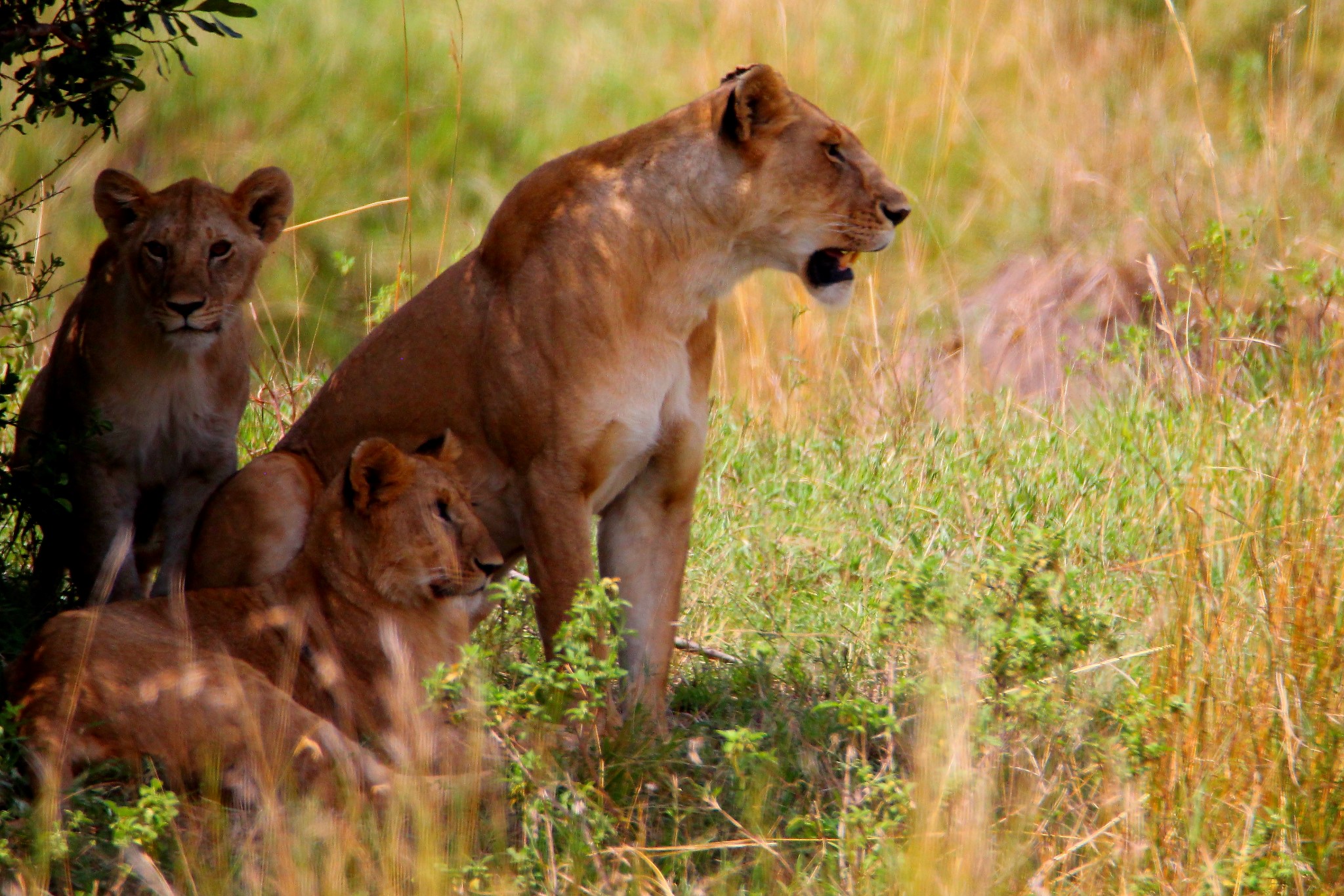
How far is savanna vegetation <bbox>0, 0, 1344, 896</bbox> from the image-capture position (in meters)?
3.02

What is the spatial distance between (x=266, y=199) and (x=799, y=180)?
65.6 inches

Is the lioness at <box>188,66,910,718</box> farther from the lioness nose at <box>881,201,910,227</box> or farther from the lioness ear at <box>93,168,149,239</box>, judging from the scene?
the lioness ear at <box>93,168,149,239</box>

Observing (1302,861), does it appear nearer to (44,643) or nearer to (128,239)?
(44,643)

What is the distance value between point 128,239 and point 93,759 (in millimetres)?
1722

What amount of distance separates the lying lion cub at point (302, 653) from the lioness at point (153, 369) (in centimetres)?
76

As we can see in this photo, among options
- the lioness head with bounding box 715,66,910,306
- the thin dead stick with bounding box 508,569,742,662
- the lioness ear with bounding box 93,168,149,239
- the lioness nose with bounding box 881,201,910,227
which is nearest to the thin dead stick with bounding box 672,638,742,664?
the thin dead stick with bounding box 508,569,742,662

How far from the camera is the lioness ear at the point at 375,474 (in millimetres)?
3777

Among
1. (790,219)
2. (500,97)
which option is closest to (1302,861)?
(790,219)

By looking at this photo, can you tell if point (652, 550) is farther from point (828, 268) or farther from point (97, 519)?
point (97, 519)

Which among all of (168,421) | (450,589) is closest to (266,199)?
(168,421)

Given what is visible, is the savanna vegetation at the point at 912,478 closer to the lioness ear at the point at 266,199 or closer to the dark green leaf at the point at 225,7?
the lioness ear at the point at 266,199

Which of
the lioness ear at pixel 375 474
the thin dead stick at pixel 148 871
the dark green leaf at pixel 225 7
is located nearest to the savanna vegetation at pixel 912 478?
the thin dead stick at pixel 148 871

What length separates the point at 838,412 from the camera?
666 centimetres

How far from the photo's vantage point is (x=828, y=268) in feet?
13.6
